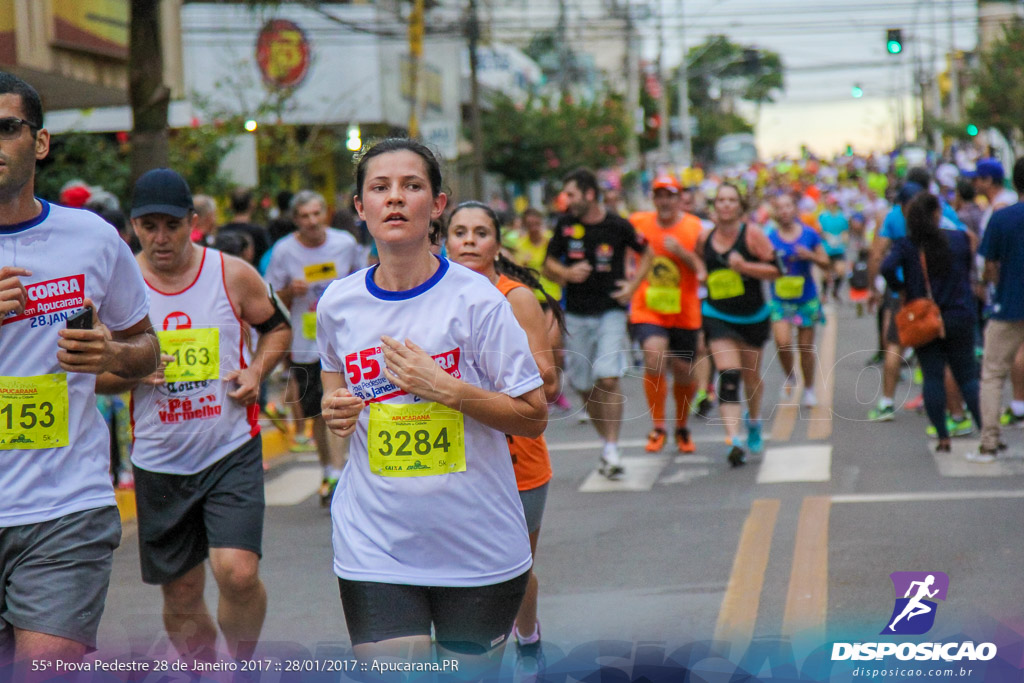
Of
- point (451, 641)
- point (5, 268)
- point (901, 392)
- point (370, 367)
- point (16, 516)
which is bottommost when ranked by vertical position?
point (901, 392)

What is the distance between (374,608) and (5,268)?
1.30m

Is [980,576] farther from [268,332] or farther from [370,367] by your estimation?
[370,367]

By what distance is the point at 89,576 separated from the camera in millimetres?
3592

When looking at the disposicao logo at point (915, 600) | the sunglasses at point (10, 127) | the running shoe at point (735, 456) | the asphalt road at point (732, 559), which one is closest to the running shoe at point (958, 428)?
the asphalt road at point (732, 559)

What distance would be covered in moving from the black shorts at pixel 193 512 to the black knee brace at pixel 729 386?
552 centimetres

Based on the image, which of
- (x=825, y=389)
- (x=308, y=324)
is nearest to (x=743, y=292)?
(x=825, y=389)

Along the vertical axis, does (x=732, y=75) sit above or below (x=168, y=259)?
above

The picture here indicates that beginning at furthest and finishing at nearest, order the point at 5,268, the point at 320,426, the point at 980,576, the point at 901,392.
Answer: the point at 901,392 < the point at 320,426 < the point at 980,576 < the point at 5,268

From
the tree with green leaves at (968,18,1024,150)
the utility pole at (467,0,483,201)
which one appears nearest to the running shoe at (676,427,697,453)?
the utility pole at (467,0,483,201)

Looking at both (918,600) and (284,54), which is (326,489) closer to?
(918,600)

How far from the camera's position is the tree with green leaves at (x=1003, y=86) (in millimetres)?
36250

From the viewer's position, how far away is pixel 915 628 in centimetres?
499

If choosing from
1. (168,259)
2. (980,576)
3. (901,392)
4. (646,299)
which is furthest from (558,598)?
(901,392)

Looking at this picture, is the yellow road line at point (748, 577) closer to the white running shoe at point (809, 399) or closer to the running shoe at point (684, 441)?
the running shoe at point (684, 441)
